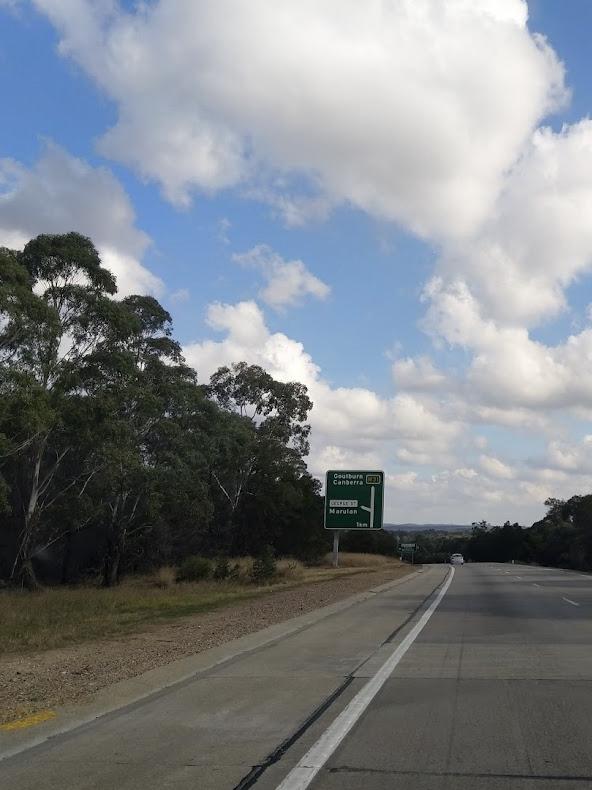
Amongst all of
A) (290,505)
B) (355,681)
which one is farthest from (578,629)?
(290,505)

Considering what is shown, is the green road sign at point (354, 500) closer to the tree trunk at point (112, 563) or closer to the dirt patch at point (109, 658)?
the tree trunk at point (112, 563)

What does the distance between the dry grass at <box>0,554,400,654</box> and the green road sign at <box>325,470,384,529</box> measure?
3708mm

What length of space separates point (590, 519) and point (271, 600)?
71.7 metres

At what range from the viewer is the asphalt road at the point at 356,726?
6137 mm

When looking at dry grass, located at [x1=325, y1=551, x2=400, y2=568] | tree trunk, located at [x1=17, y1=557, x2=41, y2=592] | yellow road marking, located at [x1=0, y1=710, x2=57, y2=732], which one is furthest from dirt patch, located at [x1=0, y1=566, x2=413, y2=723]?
dry grass, located at [x1=325, y1=551, x2=400, y2=568]

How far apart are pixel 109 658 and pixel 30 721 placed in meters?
4.82

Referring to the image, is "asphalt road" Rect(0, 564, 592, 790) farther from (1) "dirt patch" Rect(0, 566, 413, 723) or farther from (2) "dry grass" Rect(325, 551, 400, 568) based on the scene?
(2) "dry grass" Rect(325, 551, 400, 568)

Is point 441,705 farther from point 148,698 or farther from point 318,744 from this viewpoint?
point 148,698

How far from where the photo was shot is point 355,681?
10.2m

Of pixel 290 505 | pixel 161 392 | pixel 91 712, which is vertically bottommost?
pixel 91 712

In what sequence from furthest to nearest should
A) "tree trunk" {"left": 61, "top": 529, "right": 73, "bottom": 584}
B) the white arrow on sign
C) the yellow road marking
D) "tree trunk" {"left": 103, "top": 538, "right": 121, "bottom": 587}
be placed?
"tree trunk" {"left": 61, "top": 529, "right": 73, "bottom": 584}, "tree trunk" {"left": 103, "top": 538, "right": 121, "bottom": 587}, the white arrow on sign, the yellow road marking

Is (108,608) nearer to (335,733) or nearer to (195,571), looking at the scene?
(195,571)

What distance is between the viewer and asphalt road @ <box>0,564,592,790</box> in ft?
20.1

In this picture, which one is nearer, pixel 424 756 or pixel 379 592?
pixel 424 756
